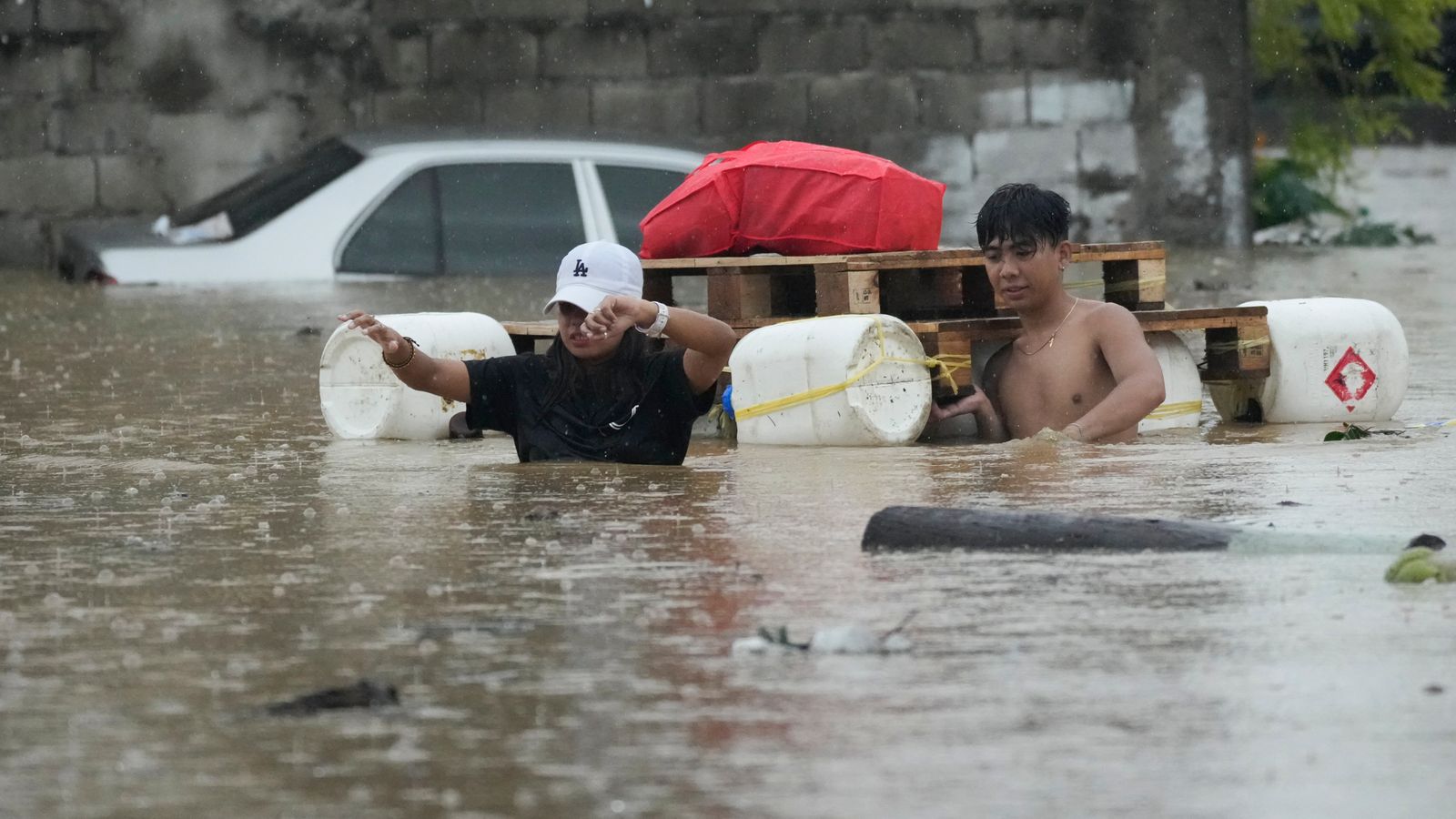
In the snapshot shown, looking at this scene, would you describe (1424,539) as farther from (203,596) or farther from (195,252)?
(195,252)

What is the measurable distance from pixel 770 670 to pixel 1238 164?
13715 mm

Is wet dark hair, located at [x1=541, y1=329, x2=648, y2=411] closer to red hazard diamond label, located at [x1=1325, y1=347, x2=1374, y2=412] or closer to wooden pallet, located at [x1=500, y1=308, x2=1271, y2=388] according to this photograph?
wooden pallet, located at [x1=500, y1=308, x2=1271, y2=388]

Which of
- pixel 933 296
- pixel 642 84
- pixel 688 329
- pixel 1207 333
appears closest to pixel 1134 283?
pixel 1207 333

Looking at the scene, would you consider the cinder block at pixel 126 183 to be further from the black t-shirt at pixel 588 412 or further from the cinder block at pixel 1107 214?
the black t-shirt at pixel 588 412

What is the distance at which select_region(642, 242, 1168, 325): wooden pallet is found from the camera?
22.3 ft

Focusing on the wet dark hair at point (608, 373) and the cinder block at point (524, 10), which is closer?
the wet dark hair at point (608, 373)

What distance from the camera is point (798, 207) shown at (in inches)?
276

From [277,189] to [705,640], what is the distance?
10242 mm

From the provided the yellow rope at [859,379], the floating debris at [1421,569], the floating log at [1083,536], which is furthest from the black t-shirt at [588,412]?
the floating debris at [1421,569]

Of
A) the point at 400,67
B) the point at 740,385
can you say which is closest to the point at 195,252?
the point at 400,67

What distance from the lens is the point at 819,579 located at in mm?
3965

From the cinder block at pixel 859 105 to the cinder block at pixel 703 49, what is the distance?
55 centimetres

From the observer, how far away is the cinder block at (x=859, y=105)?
15961 millimetres

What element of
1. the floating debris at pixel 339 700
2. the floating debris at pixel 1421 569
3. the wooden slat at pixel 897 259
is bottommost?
the floating debris at pixel 339 700
